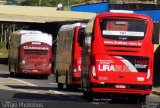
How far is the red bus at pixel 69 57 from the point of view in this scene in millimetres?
30266

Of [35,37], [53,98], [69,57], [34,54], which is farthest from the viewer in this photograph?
[34,54]

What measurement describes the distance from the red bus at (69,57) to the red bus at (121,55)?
7.68 meters

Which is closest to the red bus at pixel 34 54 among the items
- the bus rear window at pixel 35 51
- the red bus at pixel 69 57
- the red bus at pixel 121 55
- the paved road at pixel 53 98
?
the bus rear window at pixel 35 51

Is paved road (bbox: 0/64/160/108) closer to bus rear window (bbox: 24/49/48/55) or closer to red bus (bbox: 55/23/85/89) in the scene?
red bus (bbox: 55/23/85/89)

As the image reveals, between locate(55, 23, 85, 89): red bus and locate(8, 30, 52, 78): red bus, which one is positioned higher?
locate(55, 23, 85, 89): red bus

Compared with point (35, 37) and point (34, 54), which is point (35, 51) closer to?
point (34, 54)

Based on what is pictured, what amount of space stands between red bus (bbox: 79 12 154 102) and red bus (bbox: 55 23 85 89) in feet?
25.2

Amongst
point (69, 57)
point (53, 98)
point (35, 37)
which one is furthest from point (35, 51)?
point (53, 98)

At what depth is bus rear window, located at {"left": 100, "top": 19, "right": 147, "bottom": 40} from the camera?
22.3 m

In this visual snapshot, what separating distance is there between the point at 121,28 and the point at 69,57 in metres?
9.48

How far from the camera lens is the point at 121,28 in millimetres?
22297

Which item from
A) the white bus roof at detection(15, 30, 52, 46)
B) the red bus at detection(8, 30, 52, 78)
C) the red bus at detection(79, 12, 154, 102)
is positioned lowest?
the red bus at detection(8, 30, 52, 78)

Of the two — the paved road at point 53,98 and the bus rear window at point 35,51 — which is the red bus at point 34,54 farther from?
the paved road at point 53,98

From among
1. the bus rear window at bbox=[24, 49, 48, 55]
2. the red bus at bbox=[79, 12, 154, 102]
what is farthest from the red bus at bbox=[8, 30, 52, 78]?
the red bus at bbox=[79, 12, 154, 102]
